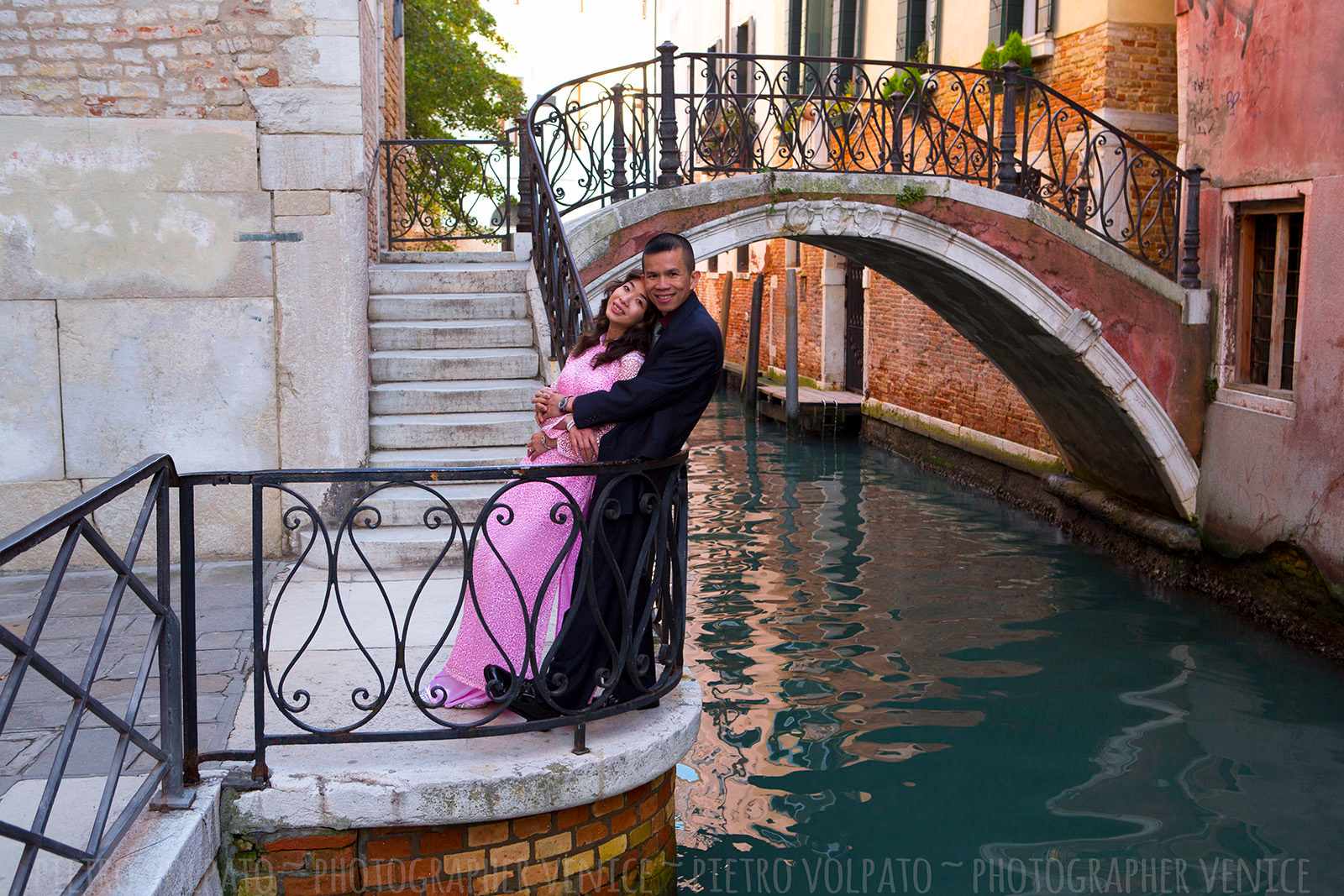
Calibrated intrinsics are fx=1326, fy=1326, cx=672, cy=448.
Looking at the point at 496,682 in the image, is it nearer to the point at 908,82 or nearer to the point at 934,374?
the point at 908,82

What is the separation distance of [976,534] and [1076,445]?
3.20 feet

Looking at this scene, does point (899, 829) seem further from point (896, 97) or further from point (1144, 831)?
point (896, 97)

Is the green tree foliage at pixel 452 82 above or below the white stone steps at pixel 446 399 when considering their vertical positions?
above

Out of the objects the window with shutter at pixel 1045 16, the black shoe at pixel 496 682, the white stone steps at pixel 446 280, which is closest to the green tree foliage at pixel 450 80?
the window with shutter at pixel 1045 16

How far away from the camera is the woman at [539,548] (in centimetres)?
320

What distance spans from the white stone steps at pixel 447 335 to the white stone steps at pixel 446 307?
11 cm

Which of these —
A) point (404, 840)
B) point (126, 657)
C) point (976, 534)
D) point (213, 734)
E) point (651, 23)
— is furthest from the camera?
point (651, 23)

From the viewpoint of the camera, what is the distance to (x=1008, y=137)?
316 inches

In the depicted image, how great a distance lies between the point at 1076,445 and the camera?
945 centimetres

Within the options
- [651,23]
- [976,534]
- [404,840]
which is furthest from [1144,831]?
[651,23]

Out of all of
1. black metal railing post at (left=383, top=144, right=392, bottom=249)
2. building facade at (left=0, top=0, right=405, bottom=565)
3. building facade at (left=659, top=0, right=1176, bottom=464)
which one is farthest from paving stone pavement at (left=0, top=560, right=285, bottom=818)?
building facade at (left=659, top=0, right=1176, bottom=464)

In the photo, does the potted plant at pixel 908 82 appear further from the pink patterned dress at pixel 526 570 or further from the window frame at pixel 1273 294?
the pink patterned dress at pixel 526 570

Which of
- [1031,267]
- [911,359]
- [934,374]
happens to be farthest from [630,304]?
[911,359]

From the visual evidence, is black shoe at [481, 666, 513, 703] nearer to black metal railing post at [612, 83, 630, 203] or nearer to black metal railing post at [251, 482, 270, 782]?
black metal railing post at [251, 482, 270, 782]
